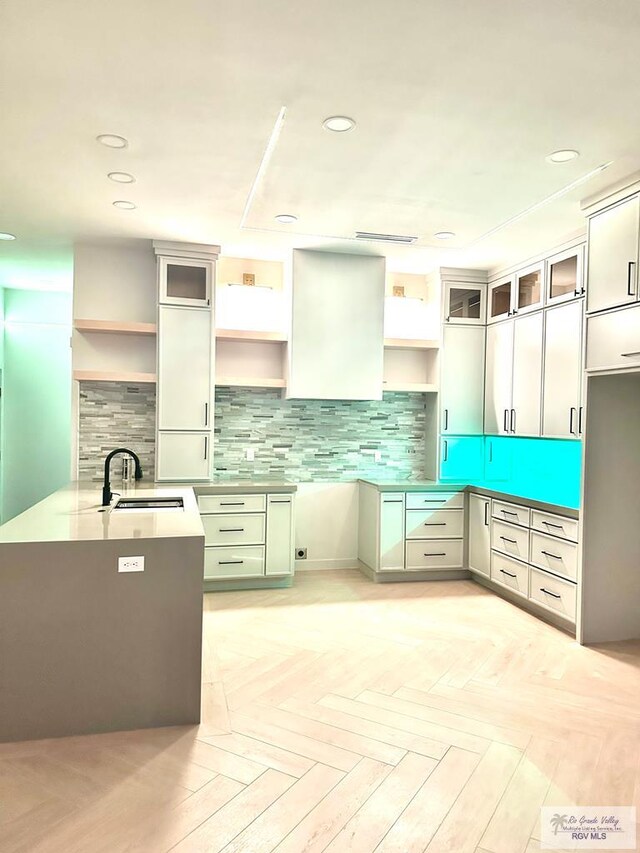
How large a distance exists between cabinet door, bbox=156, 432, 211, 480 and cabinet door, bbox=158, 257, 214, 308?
1.09 metres

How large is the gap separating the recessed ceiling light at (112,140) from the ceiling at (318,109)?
0.04 metres

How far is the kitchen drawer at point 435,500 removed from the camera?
5.35m

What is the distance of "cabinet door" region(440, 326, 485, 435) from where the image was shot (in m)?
5.63

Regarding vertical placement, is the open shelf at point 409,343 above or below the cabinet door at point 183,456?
above

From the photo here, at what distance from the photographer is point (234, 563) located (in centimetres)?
493

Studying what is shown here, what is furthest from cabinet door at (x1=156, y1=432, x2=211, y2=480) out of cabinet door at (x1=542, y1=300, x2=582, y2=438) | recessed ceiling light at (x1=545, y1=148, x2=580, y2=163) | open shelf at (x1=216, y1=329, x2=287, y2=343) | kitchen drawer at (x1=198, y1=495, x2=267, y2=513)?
recessed ceiling light at (x1=545, y1=148, x2=580, y2=163)

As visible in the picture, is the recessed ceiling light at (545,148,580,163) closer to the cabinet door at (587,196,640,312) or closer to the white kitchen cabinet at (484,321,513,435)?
the cabinet door at (587,196,640,312)

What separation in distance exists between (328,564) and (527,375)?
249cm

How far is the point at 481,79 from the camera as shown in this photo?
95.7 inches

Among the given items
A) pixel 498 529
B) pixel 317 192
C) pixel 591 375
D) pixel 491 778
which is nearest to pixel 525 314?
pixel 591 375

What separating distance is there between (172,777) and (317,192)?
10.4 ft

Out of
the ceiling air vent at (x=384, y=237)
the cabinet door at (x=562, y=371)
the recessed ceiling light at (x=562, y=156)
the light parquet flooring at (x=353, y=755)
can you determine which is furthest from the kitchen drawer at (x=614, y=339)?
the light parquet flooring at (x=353, y=755)

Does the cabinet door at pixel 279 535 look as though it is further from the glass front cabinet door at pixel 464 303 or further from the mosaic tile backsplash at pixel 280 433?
the glass front cabinet door at pixel 464 303

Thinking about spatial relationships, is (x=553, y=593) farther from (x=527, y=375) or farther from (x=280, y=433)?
(x=280, y=433)
